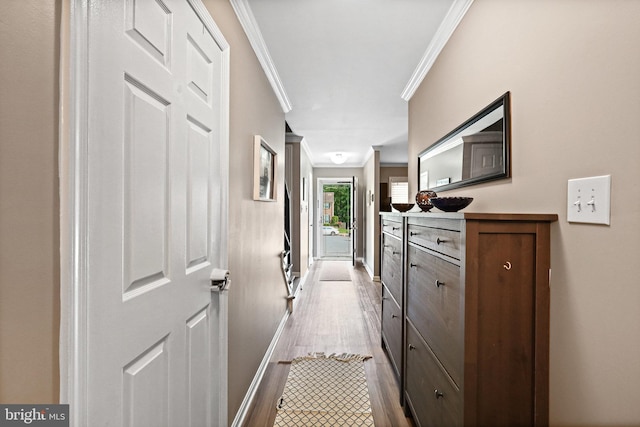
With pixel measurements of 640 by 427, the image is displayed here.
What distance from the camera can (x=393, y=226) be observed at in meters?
2.38

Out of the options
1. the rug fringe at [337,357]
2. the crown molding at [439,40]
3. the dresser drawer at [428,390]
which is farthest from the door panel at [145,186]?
the rug fringe at [337,357]

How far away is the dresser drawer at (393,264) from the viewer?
2.13 m

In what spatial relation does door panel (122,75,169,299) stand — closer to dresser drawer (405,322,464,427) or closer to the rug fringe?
dresser drawer (405,322,464,427)

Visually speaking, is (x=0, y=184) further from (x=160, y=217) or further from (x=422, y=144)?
(x=422, y=144)

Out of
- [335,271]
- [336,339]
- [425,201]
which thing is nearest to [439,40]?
[425,201]

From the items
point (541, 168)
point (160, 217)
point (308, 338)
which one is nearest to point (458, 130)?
point (541, 168)

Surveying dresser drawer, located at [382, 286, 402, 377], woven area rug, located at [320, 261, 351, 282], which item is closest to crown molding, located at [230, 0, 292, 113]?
dresser drawer, located at [382, 286, 402, 377]

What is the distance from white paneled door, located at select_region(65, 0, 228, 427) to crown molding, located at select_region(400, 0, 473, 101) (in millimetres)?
1393

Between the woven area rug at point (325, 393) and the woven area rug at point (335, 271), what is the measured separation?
3.12 m

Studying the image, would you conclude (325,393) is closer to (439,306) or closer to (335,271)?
(439,306)

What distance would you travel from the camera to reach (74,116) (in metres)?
0.64

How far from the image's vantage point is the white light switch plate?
0.86 m

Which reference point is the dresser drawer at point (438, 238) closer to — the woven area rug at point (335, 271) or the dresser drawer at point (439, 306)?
the dresser drawer at point (439, 306)

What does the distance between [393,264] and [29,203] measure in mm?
2137
